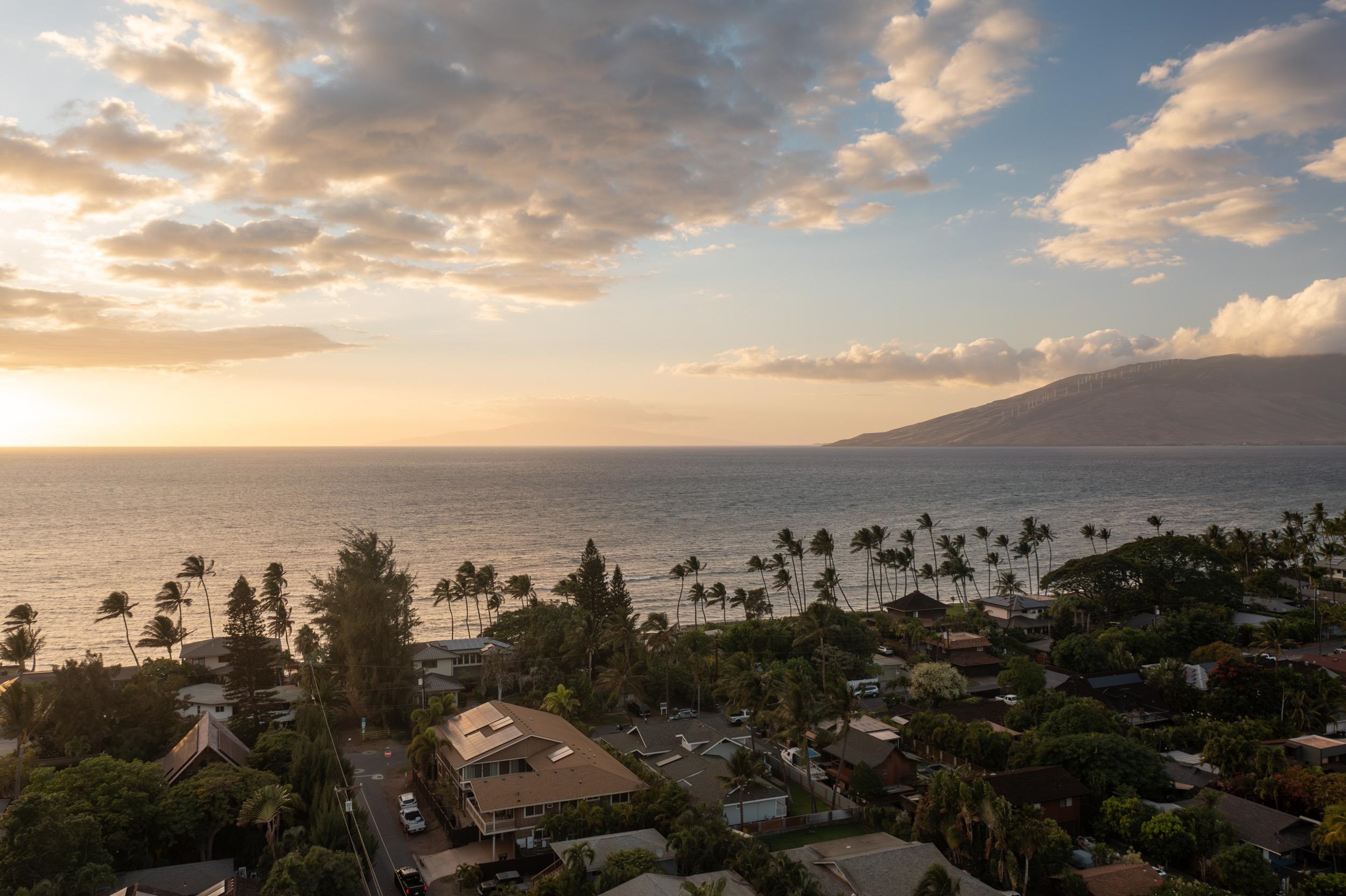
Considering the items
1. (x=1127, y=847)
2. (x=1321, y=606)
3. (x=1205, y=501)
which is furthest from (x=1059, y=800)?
(x=1205, y=501)

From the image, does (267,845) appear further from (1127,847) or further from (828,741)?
(1127,847)

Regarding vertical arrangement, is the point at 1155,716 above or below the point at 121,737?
below

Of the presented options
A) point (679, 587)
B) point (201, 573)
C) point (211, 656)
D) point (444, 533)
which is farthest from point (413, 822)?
point (444, 533)

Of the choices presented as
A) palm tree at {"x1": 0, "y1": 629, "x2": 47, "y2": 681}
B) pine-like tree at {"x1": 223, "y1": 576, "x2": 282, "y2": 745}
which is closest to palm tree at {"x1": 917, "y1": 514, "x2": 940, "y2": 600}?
pine-like tree at {"x1": 223, "y1": 576, "x2": 282, "y2": 745}

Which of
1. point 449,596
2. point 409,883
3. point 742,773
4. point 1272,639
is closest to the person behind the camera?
point 409,883

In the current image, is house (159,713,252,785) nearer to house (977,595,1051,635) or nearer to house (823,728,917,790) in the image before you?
house (823,728,917,790)

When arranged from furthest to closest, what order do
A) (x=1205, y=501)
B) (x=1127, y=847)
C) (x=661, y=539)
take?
(x=1205, y=501) < (x=661, y=539) < (x=1127, y=847)

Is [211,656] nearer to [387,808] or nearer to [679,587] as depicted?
[387,808]

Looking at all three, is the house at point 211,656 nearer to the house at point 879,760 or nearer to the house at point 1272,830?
the house at point 879,760
